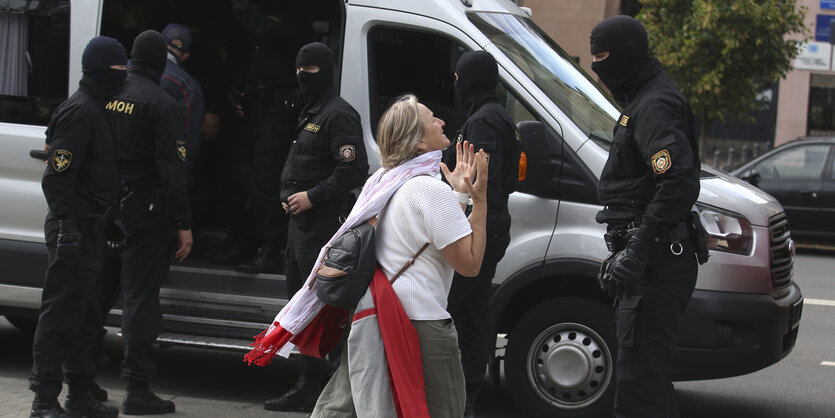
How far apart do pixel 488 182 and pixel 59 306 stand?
2.26m

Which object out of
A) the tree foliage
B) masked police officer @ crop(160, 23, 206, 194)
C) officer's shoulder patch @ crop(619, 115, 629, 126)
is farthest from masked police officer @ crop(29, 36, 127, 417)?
the tree foliage

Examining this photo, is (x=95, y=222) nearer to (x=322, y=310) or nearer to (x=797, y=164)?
(x=322, y=310)

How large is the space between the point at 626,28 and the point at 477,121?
105 centimetres

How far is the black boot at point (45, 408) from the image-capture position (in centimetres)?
510

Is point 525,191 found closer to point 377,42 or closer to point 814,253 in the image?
point 377,42

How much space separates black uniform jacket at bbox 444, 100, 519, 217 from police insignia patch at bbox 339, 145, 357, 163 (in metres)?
0.54

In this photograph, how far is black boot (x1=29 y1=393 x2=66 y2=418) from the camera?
510cm

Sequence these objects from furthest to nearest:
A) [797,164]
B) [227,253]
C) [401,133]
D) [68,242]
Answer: [797,164] → [227,253] → [68,242] → [401,133]

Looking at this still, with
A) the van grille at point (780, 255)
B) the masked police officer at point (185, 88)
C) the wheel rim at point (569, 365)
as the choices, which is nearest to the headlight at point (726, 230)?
the van grille at point (780, 255)

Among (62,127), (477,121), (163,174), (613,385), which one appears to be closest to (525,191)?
(477,121)

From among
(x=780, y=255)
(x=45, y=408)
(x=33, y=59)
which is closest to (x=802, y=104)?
(x=780, y=255)

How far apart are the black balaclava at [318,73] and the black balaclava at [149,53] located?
0.76m

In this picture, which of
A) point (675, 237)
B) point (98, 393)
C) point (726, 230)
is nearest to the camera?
point (675, 237)

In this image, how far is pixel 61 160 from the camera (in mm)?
5000
